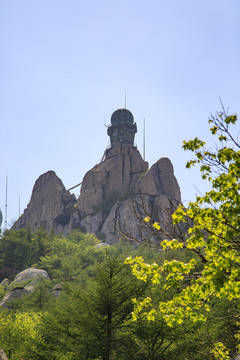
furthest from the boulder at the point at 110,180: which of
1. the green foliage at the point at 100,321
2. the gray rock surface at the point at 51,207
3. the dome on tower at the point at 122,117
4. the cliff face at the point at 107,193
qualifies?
the green foliage at the point at 100,321

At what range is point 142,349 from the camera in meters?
11.5

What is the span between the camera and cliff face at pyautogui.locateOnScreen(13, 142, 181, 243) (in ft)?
222

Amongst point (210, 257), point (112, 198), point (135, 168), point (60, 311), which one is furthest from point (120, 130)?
point (210, 257)

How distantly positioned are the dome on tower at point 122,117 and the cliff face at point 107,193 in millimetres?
10167

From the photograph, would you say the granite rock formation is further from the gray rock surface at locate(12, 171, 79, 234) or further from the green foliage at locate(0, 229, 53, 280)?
the green foliage at locate(0, 229, 53, 280)

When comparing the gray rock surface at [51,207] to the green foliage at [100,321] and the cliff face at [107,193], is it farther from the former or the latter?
the green foliage at [100,321]

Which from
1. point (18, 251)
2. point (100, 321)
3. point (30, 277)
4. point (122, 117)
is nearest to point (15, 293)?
point (30, 277)

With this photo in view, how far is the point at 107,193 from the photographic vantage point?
71.5m

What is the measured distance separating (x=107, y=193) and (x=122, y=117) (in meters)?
22.5

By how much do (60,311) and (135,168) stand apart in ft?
198

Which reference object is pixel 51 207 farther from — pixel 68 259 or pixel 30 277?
pixel 30 277

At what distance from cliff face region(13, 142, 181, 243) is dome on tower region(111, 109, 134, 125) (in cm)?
1017

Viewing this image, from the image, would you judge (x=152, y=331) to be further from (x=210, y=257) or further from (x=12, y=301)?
(x=12, y=301)

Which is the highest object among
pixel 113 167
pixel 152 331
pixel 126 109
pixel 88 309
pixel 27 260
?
pixel 126 109
